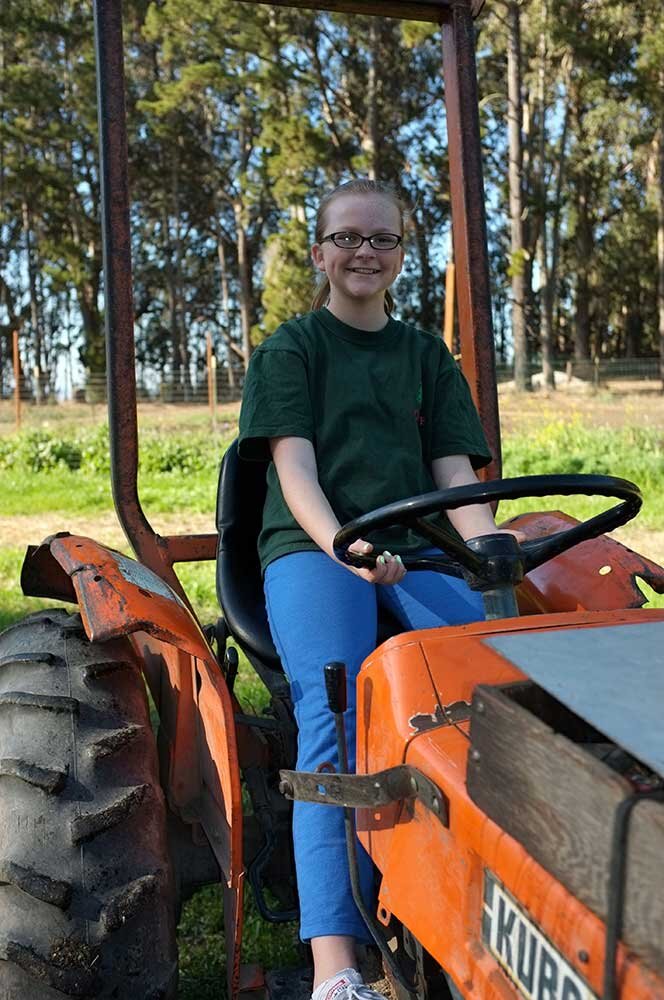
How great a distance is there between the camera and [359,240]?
2.18m

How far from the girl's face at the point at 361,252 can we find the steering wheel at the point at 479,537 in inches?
28.1

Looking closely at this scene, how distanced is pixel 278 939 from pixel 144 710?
2.93ft

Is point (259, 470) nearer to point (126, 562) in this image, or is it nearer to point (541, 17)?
point (126, 562)

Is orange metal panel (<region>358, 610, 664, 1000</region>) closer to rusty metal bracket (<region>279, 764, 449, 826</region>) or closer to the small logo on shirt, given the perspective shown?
rusty metal bracket (<region>279, 764, 449, 826</region>)

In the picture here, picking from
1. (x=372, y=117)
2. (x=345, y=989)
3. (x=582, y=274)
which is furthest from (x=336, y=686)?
(x=582, y=274)

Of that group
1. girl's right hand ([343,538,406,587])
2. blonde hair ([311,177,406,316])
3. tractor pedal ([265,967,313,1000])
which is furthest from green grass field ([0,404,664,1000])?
blonde hair ([311,177,406,316])

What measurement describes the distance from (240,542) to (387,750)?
0.95 meters

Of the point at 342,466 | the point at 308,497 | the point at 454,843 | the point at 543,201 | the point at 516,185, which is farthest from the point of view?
the point at 543,201

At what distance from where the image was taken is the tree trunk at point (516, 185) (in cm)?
2058

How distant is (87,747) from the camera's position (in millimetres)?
1785

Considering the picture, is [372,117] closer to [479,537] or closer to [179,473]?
[179,473]

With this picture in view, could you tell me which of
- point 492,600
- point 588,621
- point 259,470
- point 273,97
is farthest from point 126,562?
point 273,97

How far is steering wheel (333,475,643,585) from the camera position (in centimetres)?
161

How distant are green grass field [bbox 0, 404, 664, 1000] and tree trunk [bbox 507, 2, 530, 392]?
737cm
